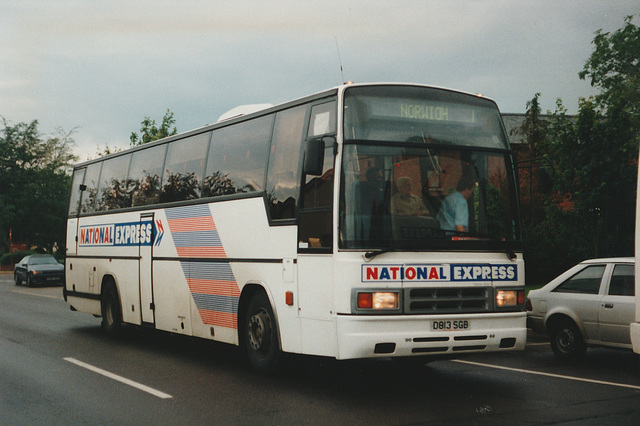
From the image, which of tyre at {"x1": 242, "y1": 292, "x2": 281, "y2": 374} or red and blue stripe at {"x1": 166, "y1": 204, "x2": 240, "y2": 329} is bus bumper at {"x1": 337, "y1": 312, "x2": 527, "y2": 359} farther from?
red and blue stripe at {"x1": 166, "y1": 204, "x2": 240, "y2": 329}

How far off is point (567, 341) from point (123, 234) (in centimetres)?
799

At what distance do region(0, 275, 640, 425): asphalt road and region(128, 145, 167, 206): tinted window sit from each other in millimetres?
2624

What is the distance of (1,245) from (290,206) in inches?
2500

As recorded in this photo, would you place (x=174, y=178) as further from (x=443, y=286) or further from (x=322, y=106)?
(x=443, y=286)

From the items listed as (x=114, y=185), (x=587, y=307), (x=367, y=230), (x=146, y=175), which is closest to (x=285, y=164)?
(x=367, y=230)

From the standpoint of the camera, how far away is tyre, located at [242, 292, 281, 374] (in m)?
8.97

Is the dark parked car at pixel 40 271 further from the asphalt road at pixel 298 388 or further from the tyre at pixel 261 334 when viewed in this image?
the tyre at pixel 261 334

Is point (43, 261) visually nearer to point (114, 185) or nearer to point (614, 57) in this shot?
point (114, 185)

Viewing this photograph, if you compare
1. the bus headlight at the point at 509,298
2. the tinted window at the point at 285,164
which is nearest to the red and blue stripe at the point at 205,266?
the tinted window at the point at 285,164

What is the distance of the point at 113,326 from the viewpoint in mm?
13914

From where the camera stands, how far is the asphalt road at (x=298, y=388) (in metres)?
7.03

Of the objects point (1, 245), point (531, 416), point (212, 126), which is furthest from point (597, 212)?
point (1, 245)

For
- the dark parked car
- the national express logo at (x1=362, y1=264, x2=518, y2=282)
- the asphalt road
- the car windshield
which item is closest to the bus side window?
the national express logo at (x1=362, y1=264, x2=518, y2=282)

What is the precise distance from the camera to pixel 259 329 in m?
9.27
